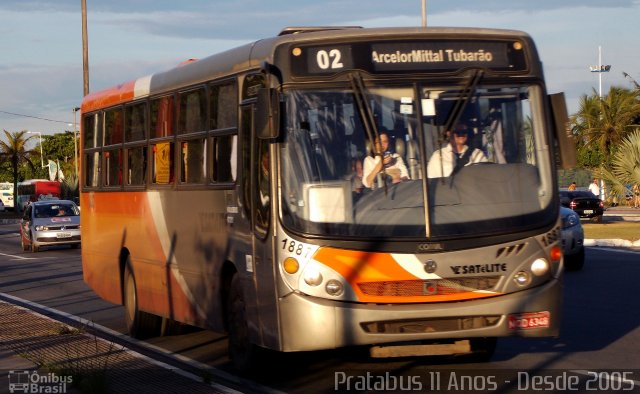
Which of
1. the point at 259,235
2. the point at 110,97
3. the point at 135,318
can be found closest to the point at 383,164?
the point at 259,235

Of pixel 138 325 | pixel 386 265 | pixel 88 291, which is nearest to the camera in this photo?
pixel 386 265

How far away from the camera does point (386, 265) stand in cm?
934

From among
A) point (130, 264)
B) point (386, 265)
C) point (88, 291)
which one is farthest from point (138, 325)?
point (88, 291)

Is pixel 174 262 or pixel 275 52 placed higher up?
pixel 275 52

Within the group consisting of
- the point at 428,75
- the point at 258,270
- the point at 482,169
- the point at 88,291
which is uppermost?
the point at 428,75

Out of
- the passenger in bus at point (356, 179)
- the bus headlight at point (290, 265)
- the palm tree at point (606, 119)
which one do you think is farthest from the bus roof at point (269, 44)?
the palm tree at point (606, 119)

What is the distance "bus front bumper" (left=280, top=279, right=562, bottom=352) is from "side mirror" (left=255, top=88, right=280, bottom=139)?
1.31m

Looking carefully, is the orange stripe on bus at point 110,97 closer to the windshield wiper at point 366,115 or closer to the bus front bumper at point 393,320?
the windshield wiper at point 366,115

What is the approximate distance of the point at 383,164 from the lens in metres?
9.55

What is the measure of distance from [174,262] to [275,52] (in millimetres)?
3520

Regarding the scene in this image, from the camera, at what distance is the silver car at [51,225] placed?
35.8 m

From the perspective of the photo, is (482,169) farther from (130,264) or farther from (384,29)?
(130,264)

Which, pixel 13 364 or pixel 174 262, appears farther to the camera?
pixel 174 262

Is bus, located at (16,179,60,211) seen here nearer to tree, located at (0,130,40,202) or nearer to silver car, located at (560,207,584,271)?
tree, located at (0,130,40,202)
